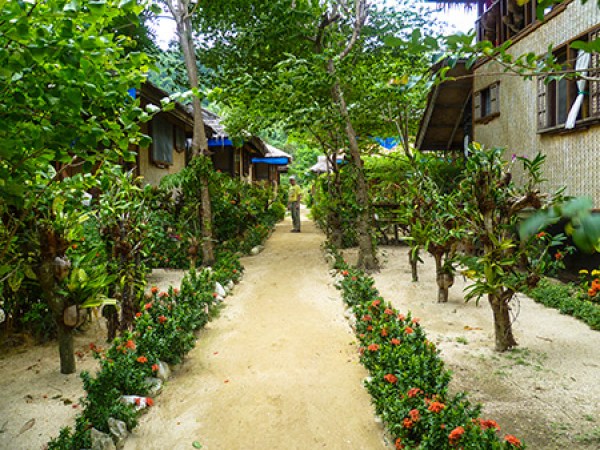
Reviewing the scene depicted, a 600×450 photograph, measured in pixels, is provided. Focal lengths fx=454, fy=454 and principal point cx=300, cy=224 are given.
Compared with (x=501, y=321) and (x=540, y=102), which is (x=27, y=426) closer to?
(x=501, y=321)

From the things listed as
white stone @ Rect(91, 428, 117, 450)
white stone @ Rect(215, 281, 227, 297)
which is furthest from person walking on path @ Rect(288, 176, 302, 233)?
white stone @ Rect(91, 428, 117, 450)

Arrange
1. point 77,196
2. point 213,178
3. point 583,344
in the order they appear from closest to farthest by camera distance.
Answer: point 77,196 → point 583,344 → point 213,178

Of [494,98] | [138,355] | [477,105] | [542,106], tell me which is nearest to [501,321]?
[138,355]

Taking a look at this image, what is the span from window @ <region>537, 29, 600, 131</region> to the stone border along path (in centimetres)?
482

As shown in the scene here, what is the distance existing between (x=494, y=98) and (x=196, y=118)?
22.6ft

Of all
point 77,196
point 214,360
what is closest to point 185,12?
point 77,196

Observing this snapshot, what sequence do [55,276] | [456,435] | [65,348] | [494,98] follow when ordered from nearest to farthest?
[456,435] → [55,276] → [65,348] → [494,98]

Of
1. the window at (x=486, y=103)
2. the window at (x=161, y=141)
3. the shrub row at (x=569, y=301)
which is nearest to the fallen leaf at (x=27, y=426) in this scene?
the shrub row at (x=569, y=301)

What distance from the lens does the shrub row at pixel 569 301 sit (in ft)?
18.7

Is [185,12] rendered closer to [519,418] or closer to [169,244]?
[169,244]

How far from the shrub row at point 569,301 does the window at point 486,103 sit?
4892mm

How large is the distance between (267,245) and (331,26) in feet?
20.6

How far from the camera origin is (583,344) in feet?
16.4

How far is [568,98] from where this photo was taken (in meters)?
7.54
